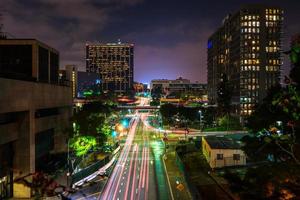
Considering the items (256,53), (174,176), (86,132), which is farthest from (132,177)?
(256,53)

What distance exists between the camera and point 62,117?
4866cm

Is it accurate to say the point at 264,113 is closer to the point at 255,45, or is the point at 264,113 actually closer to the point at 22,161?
the point at 22,161

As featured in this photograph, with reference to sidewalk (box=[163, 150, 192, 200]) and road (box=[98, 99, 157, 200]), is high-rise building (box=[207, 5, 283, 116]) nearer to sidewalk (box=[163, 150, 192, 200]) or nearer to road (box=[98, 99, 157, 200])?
road (box=[98, 99, 157, 200])

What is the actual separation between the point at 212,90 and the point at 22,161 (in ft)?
517

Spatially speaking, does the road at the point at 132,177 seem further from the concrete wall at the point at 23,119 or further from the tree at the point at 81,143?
the concrete wall at the point at 23,119

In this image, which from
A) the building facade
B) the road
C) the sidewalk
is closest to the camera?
the building facade

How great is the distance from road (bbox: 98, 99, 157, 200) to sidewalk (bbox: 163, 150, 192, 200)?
2.19 m

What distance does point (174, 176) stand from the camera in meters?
45.1

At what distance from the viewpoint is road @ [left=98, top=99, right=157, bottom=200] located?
36281 millimetres

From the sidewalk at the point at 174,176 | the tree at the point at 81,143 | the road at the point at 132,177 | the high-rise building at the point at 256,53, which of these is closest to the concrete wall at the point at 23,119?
the road at the point at 132,177

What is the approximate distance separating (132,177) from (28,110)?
16614 mm

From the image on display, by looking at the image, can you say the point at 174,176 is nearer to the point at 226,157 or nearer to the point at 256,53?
the point at 226,157

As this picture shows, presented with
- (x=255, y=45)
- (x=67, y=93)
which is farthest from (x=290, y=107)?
(x=255, y=45)

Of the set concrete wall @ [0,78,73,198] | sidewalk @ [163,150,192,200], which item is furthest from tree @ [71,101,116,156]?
sidewalk @ [163,150,192,200]
